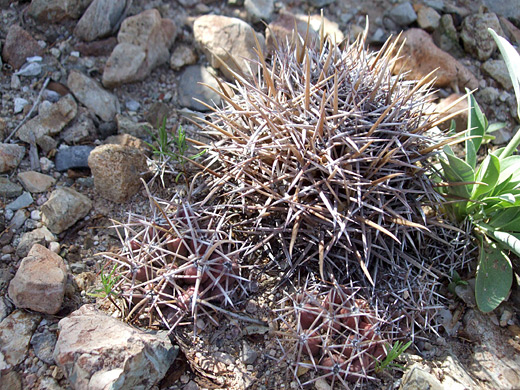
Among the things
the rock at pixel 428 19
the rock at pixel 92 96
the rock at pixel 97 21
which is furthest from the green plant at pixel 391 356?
the rock at pixel 97 21

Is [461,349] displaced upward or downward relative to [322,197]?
downward

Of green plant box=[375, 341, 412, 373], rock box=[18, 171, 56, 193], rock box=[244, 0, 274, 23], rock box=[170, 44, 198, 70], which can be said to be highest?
rock box=[244, 0, 274, 23]

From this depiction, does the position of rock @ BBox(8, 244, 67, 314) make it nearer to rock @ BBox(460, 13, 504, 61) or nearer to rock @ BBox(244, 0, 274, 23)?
rock @ BBox(244, 0, 274, 23)

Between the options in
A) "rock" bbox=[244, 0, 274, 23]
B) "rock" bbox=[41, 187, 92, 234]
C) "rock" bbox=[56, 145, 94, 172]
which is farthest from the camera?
"rock" bbox=[244, 0, 274, 23]

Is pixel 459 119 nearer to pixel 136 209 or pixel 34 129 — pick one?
pixel 136 209

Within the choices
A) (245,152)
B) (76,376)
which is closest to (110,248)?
(76,376)

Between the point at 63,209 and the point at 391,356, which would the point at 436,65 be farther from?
the point at 63,209

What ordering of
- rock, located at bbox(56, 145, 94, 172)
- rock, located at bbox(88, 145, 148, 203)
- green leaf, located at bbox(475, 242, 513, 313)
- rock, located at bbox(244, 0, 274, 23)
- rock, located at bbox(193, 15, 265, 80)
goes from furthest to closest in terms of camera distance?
rock, located at bbox(244, 0, 274, 23), rock, located at bbox(193, 15, 265, 80), rock, located at bbox(56, 145, 94, 172), rock, located at bbox(88, 145, 148, 203), green leaf, located at bbox(475, 242, 513, 313)

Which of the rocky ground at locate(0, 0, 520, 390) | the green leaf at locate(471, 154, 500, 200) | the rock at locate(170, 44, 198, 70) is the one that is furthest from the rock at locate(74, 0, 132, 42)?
the green leaf at locate(471, 154, 500, 200)

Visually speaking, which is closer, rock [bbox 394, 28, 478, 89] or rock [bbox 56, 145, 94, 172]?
rock [bbox 56, 145, 94, 172]
